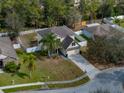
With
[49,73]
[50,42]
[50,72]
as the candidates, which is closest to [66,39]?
[50,42]

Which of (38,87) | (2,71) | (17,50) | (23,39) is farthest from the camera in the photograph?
(23,39)

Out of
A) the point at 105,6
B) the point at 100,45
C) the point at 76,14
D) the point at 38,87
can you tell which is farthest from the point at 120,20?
the point at 38,87

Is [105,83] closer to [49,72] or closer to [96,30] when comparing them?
[49,72]

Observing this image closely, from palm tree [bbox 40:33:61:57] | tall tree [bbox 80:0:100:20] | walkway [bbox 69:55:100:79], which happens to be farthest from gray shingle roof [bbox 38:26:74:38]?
tall tree [bbox 80:0:100:20]

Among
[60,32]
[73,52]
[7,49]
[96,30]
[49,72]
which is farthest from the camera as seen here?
[96,30]

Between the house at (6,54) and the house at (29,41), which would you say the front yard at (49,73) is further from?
the house at (6,54)

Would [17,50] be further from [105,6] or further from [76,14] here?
[105,6]

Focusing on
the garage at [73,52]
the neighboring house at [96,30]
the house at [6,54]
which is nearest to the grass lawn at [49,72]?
the garage at [73,52]
